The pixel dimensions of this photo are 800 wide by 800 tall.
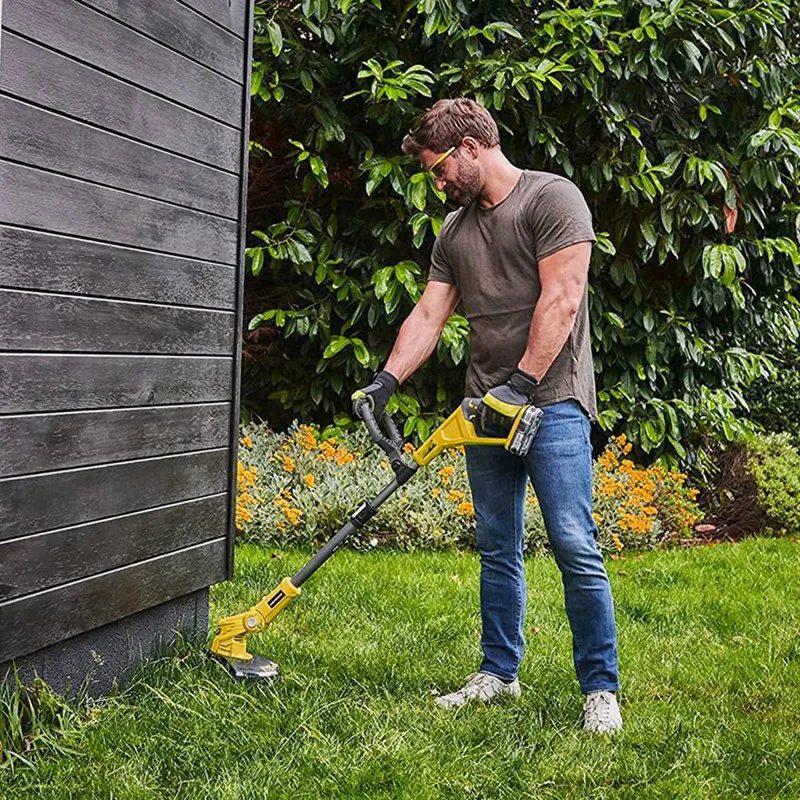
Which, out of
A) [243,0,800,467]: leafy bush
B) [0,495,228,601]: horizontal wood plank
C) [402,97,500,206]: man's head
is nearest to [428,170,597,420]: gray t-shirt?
[402,97,500,206]: man's head

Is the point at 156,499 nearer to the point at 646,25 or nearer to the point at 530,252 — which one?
the point at 530,252

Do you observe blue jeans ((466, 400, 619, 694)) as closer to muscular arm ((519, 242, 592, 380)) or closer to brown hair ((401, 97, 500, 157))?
muscular arm ((519, 242, 592, 380))

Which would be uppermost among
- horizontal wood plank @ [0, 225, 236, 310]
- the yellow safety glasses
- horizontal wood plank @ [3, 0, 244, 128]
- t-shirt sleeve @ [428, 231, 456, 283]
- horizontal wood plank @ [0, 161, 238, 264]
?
horizontal wood plank @ [3, 0, 244, 128]

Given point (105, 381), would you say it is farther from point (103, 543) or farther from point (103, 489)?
point (103, 543)

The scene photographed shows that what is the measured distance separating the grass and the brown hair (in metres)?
1.62

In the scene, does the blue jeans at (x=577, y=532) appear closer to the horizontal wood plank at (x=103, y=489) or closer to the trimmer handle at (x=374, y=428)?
the trimmer handle at (x=374, y=428)

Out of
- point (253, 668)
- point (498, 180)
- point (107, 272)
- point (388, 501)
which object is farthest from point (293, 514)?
point (498, 180)

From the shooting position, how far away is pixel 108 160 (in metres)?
2.94

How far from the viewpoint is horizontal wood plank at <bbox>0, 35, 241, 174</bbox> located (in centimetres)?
260

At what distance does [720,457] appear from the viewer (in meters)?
7.01

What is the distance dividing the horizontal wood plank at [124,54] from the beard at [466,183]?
2.86 feet

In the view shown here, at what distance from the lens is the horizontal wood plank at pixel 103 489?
2.70 metres

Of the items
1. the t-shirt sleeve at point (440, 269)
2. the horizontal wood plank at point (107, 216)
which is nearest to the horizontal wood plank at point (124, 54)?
the horizontal wood plank at point (107, 216)

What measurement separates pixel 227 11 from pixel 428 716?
2.30m
